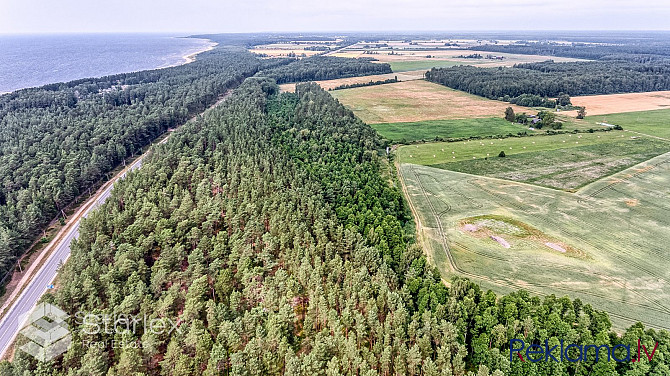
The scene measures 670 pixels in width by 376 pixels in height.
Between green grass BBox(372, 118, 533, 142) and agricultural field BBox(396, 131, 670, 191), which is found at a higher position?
green grass BBox(372, 118, 533, 142)

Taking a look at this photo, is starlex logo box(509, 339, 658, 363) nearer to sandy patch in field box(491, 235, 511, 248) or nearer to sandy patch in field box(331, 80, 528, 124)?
sandy patch in field box(491, 235, 511, 248)

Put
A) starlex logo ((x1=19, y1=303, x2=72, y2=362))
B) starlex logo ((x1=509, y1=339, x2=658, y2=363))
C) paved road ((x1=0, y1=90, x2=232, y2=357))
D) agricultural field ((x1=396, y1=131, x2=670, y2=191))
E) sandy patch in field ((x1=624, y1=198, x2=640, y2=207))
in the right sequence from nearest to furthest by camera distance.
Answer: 1. starlex logo ((x1=509, y1=339, x2=658, y2=363))
2. starlex logo ((x1=19, y1=303, x2=72, y2=362))
3. paved road ((x1=0, y1=90, x2=232, y2=357))
4. sandy patch in field ((x1=624, y1=198, x2=640, y2=207))
5. agricultural field ((x1=396, y1=131, x2=670, y2=191))

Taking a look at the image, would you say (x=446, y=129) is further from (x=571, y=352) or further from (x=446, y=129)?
(x=571, y=352)

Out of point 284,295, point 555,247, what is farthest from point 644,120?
point 284,295

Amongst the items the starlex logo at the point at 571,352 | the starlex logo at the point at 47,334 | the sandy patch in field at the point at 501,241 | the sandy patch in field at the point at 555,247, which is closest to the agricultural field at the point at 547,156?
the sandy patch in field at the point at 555,247

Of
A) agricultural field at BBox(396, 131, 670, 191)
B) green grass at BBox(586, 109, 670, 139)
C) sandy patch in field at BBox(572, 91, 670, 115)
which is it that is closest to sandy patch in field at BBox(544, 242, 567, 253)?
agricultural field at BBox(396, 131, 670, 191)

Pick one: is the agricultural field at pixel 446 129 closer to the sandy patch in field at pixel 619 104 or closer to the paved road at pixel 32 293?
the sandy patch in field at pixel 619 104
